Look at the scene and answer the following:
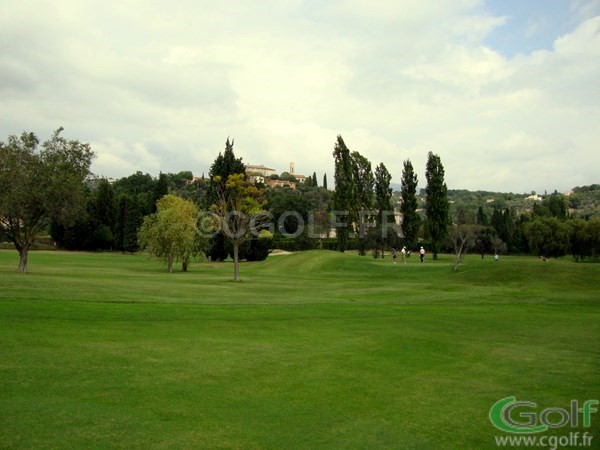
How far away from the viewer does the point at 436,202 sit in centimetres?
7962

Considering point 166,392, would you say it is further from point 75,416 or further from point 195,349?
point 195,349

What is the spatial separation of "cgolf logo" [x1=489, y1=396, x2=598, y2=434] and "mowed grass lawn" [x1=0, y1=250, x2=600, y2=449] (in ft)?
0.71

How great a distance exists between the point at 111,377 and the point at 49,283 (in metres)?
20.4

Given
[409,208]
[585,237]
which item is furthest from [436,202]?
[585,237]

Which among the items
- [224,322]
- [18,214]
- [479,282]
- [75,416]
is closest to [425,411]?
[75,416]

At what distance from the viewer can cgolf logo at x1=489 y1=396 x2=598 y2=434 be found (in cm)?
923

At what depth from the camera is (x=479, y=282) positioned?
139 feet

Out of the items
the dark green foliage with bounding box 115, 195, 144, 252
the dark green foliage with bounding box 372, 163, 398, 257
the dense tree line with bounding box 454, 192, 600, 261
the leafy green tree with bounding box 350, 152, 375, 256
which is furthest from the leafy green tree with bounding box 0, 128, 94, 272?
the dense tree line with bounding box 454, 192, 600, 261

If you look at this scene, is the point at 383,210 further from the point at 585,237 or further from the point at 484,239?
the point at 585,237

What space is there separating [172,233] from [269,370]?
48487 mm

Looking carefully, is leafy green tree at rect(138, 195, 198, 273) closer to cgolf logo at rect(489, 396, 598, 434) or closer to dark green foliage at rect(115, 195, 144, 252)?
dark green foliage at rect(115, 195, 144, 252)

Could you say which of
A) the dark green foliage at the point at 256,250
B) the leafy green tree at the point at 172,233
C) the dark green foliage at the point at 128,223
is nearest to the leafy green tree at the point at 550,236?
the dark green foliage at the point at 256,250

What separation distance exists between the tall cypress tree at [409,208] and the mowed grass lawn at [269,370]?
54072 millimetres

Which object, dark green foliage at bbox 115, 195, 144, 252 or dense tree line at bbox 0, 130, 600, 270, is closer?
dense tree line at bbox 0, 130, 600, 270
